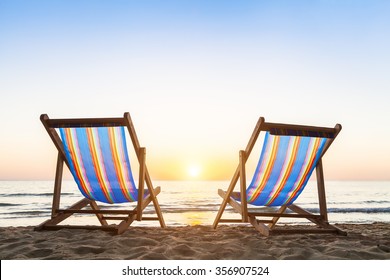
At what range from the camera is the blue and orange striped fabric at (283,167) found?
329 cm

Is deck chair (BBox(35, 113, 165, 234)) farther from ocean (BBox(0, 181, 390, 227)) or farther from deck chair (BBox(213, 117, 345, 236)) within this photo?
ocean (BBox(0, 181, 390, 227))

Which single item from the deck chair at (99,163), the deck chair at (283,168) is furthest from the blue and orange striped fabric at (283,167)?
the deck chair at (99,163)

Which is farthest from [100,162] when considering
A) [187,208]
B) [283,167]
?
[187,208]

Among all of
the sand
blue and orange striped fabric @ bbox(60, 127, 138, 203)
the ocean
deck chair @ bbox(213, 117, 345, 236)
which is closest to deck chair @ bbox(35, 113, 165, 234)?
blue and orange striped fabric @ bbox(60, 127, 138, 203)

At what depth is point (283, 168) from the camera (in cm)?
337

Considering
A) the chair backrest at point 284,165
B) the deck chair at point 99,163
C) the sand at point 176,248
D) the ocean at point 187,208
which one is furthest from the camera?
the ocean at point 187,208

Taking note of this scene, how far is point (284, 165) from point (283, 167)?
22 millimetres

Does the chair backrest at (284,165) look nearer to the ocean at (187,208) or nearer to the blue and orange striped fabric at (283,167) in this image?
the blue and orange striped fabric at (283,167)

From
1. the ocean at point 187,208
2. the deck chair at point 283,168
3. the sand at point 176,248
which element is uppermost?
the deck chair at point 283,168

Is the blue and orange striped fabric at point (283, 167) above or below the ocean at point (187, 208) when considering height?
above

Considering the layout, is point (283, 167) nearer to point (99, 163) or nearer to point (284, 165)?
point (284, 165)

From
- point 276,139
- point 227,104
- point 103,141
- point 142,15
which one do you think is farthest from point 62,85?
point 276,139

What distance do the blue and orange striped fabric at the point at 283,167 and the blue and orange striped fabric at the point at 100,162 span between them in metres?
1.24

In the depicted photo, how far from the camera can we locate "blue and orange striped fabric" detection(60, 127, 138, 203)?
10.5ft
